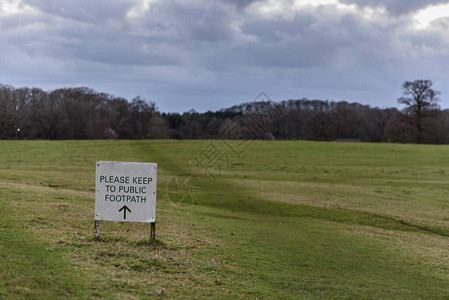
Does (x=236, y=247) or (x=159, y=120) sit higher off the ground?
(x=159, y=120)

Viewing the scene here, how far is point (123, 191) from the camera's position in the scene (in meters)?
8.60

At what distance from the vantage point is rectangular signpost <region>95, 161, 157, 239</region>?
8586 millimetres

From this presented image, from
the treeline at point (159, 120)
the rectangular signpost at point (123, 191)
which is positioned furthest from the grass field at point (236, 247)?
the treeline at point (159, 120)

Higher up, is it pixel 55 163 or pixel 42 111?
pixel 42 111

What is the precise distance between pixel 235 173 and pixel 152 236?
104 feet

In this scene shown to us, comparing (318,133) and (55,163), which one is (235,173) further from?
(318,133)

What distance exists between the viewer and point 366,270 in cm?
934

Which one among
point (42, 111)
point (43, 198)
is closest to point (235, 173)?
point (43, 198)

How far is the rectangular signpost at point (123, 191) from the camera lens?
859cm

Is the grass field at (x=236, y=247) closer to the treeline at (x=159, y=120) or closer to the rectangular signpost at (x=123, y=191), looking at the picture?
the rectangular signpost at (x=123, y=191)

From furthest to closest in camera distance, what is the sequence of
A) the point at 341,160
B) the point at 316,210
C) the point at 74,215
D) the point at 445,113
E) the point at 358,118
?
the point at 358,118
the point at 445,113
the point at 341,160
the point at 316,210
the point at 74,215

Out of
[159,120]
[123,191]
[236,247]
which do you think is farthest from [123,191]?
[159,120]

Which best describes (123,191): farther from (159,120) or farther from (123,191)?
(159,120)

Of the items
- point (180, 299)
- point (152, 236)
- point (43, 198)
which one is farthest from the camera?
point (43, 198)
